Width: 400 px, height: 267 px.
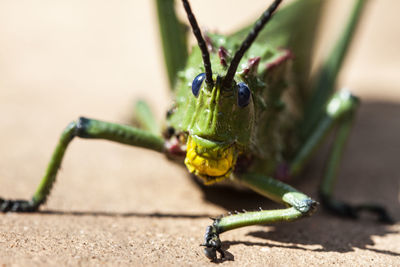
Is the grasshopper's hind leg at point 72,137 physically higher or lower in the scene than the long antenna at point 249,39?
lower

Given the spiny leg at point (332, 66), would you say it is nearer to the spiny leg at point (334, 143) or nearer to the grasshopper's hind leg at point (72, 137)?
the spiny leg at point (334, 143)

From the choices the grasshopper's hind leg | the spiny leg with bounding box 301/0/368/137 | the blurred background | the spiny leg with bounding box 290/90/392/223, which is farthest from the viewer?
the spiny leg with bounding box 301/0/368/137

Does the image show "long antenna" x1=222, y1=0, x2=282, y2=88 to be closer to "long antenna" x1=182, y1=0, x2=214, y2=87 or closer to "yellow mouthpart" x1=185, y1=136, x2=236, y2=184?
"long antenna" x1=182, y1=0, x2=214, y2=87

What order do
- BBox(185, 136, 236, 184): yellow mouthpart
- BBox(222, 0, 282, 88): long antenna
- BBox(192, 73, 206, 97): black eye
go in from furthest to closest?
BBox(192, 73, 206, 97): black eye, BBox(185, 136, 236, 184): yellow mouthpart, BBox(222, 0, 282, 88): long antenna

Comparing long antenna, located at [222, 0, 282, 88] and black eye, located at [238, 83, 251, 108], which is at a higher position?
long antenna, located at [222, 0, 282, 88]

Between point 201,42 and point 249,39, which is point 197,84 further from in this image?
point 249,39

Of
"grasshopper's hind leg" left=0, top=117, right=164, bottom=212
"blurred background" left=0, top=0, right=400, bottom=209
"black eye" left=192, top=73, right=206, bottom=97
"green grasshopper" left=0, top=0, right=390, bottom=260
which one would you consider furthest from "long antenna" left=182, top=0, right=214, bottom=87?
"blurred background" left=0, top=0, right=400, bottom=209

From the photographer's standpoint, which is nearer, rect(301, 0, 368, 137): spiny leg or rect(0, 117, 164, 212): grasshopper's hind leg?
rect(0, 117, 164, 212): grasshopper's hind leg

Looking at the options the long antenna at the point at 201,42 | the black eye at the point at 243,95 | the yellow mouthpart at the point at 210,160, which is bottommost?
the yellow mouthpart at the point at 210,160

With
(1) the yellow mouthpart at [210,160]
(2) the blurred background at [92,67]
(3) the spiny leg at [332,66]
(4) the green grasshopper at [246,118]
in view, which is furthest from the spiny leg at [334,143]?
(2) the blurred background at [92,67]
